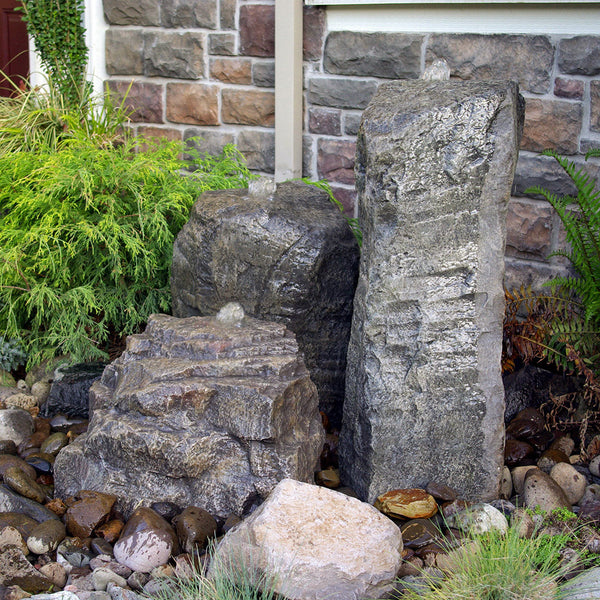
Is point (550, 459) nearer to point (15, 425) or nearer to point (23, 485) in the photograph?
point (23, 485)

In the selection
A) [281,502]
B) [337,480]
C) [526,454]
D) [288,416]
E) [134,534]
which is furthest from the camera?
[526,454]

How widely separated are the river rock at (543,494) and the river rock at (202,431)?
904mm

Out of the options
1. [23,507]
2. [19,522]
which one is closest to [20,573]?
[19,522]

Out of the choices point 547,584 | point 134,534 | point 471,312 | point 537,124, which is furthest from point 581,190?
point 134,534

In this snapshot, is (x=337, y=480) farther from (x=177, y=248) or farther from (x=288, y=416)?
(x=177, y=248)

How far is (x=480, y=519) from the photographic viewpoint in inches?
115

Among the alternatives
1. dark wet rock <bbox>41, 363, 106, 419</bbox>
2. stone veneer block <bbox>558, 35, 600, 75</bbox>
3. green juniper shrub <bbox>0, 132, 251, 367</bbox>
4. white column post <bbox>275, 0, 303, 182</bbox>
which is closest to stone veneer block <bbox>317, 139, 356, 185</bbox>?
white column post <bbox>275, 0, 303, 182</bbox>

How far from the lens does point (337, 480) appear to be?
3.34 m

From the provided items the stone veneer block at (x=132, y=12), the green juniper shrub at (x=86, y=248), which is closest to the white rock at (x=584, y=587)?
the green juniper shrub at (x=86, y=248)

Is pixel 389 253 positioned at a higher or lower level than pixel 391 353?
higher

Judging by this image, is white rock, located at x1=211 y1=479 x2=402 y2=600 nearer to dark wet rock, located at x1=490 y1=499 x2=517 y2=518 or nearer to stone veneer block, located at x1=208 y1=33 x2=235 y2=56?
dark wet rock, located at x1=490 y1=499 x2=517 y2=518

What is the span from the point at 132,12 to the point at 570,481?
15.9 ft

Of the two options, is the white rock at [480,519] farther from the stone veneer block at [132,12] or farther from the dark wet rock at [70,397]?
the stone veneer block at [132,12]

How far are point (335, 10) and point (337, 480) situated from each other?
3.23 m
